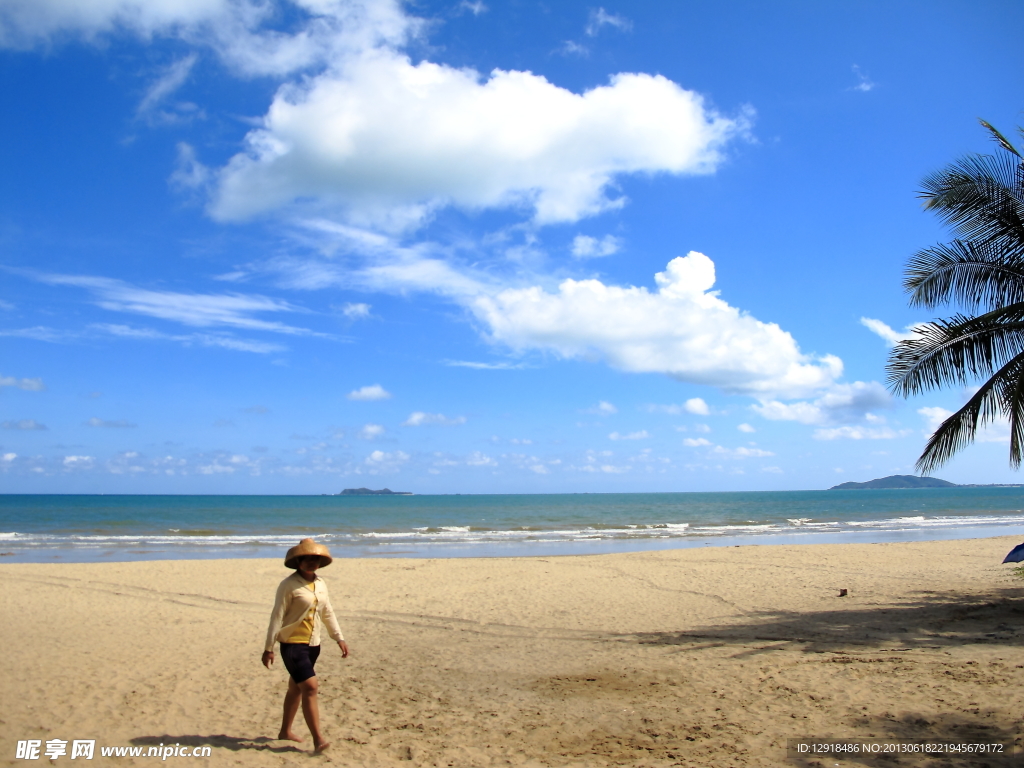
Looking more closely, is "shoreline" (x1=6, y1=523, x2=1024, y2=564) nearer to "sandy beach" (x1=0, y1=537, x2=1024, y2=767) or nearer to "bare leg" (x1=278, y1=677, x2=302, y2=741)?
"sandy beach" (x1=0, y1=537, x2=1024, y2=767)

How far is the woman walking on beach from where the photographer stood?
444cm

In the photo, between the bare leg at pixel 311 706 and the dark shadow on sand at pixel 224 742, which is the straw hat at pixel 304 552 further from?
the dark shadow on sand at pixel 224 742

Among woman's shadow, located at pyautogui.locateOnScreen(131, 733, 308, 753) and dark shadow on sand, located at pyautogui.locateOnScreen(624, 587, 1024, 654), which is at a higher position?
woman's shadow, located at pyautogui.locateOnScreen(131, 733, 308, 753)

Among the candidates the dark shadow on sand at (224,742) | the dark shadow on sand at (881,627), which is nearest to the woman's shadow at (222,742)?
the dark shadow on sand at (224,742)

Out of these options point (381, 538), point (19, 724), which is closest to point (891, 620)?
point (19, 724)

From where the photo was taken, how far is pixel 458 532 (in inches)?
1282

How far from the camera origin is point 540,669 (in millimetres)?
6816

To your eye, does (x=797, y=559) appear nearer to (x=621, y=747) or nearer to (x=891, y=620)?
(x=891, y=620)

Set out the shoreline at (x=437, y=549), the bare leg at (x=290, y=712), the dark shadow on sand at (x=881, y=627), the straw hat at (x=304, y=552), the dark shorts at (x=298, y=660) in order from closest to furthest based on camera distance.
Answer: the dark shorts at (x=298, y=660)
the straw hat at (x=304, y=552)
the bare leg at (x=290, y=712)
the dark shadow on sand at (x=881, y=627)
the shoreline at (x=437, y=549)

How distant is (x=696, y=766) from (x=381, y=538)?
83.5ft

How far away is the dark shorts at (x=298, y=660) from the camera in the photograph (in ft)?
14.5

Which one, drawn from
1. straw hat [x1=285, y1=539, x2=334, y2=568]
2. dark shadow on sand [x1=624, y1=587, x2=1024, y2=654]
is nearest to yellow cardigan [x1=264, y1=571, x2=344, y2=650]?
straw hat [x1=285, y1=539, x2=334, y2=568]

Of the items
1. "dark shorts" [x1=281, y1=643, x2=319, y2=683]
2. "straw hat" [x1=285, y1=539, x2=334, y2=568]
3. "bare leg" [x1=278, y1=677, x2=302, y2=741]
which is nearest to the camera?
"dark shorts" [x1=281, y1=643, x2=319, y2=683]

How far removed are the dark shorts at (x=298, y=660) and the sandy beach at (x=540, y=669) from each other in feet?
1.99
